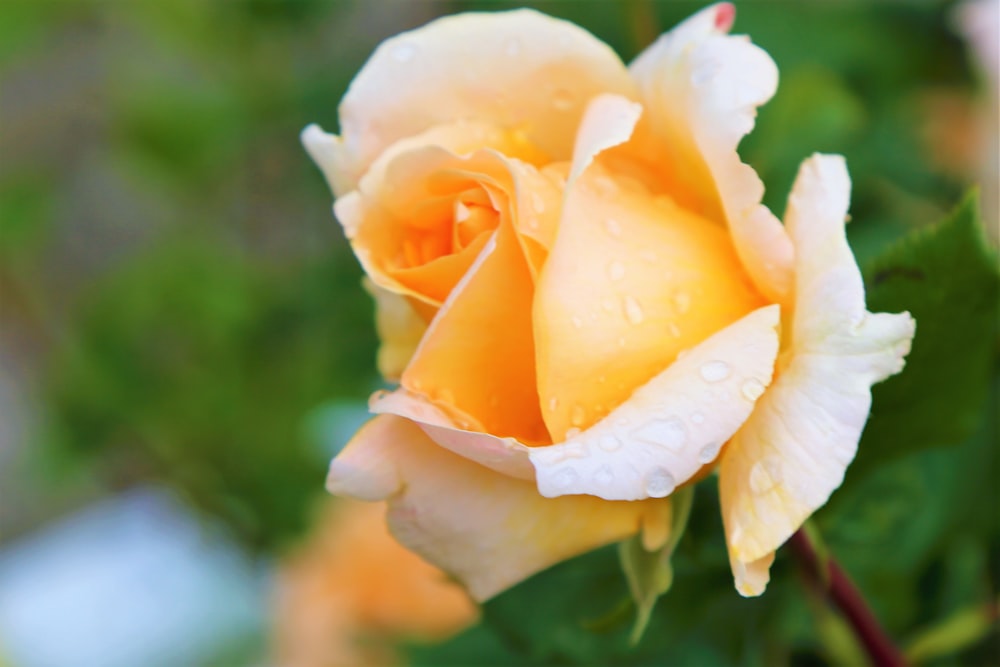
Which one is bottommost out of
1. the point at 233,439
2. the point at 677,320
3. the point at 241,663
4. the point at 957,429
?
the point at 241,663

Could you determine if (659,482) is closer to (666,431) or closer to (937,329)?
(666,431)

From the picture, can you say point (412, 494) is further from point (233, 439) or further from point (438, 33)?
point (233, 439)

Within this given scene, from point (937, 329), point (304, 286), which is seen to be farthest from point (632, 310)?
point (304, 286)

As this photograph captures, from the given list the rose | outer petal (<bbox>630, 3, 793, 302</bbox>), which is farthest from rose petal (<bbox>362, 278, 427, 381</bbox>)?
outer petal (<bbox>630, 3, 793, 302</bbox>)

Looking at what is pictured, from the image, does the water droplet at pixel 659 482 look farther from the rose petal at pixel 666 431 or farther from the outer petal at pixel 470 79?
the outer petal at pixel 470 79

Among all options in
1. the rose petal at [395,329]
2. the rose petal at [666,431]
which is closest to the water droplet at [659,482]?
the rose petal at [666,431]

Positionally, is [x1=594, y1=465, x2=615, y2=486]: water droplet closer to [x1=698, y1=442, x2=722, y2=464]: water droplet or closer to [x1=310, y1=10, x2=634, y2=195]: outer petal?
[x1=698, y1=442, x2=722, y2=464]: water droplet

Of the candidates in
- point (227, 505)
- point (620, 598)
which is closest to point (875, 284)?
point (620, 598)
